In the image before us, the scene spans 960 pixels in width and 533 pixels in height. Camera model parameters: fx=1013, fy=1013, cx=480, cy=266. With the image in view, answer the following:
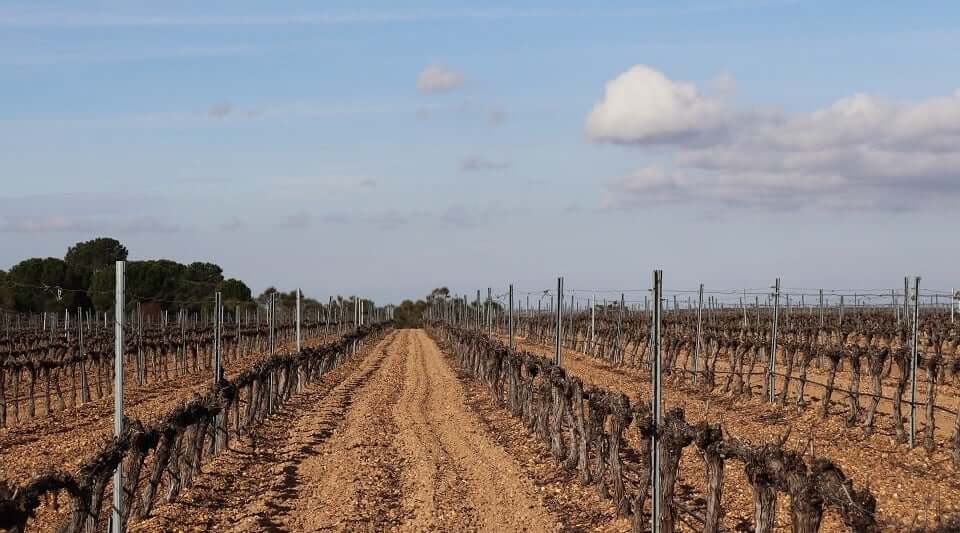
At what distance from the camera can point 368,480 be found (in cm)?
1405

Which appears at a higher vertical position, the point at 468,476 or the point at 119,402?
the point at 119,402

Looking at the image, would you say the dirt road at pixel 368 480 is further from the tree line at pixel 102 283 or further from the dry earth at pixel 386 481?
the tree line at pixel 102 283

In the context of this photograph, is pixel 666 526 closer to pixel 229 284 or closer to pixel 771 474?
pixel 771 474

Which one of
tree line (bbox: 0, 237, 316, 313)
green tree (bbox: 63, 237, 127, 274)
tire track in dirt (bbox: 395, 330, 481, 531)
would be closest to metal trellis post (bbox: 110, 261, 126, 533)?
tire track in dirt (bbox: 395, 330, 481, 531)

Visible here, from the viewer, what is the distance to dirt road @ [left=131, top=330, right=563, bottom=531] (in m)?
11.7

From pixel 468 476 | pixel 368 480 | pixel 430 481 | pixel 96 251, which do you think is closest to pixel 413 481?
pixel 430 481

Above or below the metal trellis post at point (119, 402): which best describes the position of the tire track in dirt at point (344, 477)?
below

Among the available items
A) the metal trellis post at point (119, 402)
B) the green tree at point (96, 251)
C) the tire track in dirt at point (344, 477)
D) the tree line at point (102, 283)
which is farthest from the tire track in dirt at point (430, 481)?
the green tree at point (96, 251)

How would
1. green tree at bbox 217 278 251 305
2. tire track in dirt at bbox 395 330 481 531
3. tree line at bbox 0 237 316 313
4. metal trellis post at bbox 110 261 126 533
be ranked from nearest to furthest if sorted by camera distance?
metal trellis post at bbox 110 261 126 533 → tire track in dirt at bbox 395 330 481 531 → tree line at bbox 0 237 316 313 → green tree at bbox 217 278 251 305

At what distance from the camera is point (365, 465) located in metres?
15.3

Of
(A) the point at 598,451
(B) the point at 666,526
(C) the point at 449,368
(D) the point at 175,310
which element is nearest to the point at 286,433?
(A) the point at 598,451

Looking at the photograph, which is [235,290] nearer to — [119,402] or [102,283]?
[102,283]

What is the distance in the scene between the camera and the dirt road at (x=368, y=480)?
1170cm

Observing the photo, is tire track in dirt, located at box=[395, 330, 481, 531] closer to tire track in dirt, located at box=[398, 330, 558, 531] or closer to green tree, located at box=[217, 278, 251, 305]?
tire track in dirt, located at box=[398, 330, 558, 531]
